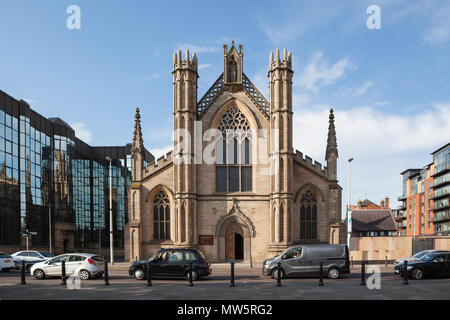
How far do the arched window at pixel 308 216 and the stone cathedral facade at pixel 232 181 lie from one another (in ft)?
0.28

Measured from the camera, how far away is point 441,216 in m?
82.7

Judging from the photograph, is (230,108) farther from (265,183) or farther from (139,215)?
(139,215)

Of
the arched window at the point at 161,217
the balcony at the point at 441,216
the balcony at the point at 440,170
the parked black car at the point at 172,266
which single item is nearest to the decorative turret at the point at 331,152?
the arched window at the point at 161,217

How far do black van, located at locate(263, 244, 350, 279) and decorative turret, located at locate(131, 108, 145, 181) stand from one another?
1746 cm

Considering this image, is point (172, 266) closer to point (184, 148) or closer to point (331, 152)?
point (184, 148)

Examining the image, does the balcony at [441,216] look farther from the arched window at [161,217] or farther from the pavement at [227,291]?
the pavement at [227,291]

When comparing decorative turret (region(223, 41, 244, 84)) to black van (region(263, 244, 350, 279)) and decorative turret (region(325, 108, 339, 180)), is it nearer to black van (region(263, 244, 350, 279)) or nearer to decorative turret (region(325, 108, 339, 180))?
decorative turret (region(325, 108, 339, 180))

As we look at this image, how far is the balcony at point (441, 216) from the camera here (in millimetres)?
79619

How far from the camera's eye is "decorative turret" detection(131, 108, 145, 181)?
34.6 meters

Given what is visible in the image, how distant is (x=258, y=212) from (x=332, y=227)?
6.27 meters

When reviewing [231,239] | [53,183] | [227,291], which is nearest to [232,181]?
[231,239]

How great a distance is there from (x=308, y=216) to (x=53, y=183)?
33.6 m
